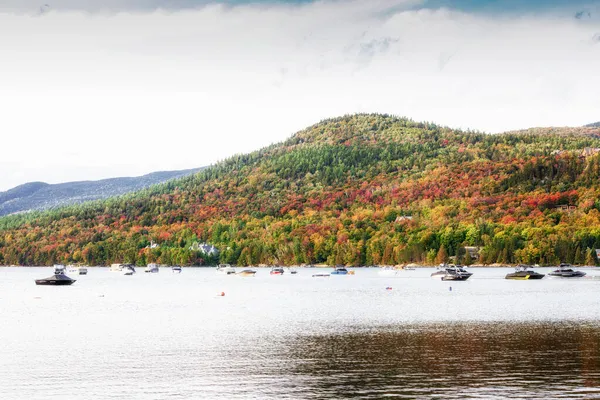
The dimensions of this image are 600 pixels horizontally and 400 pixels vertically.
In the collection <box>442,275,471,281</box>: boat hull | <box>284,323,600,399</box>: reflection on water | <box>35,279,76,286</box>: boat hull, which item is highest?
<box>442,275,471,281</box>: boat hull

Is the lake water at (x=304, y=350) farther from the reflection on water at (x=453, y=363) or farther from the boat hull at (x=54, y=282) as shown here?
the boat hull at (x=54, y=282)

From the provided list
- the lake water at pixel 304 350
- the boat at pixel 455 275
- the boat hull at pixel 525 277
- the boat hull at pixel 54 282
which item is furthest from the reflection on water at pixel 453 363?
the boat hull at pixel 54 282

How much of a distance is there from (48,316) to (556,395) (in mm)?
67947

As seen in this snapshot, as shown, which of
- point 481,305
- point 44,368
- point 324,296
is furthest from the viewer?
point 324,296

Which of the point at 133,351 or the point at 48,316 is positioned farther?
the point at 48,316

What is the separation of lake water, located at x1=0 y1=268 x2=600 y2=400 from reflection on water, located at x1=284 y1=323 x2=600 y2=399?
0.08m

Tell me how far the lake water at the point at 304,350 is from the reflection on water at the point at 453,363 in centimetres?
8

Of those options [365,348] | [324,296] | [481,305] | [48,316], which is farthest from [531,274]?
[365,348]

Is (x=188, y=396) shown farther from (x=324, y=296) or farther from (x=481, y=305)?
(x=324, y=296)

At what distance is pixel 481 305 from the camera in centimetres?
10788

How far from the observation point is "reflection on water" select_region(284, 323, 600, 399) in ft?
152

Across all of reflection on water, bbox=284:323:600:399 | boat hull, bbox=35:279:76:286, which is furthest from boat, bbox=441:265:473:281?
reflection on water, bbox=284:323:600:399

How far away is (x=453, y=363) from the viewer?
181 ft

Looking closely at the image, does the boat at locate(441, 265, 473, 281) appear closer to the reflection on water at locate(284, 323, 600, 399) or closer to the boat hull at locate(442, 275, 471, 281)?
the boat hull at locate(442, 275, 471, 281)
